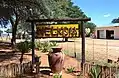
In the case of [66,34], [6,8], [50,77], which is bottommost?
[50,77]

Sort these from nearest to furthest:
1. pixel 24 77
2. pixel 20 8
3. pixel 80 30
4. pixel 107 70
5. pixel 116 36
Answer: pixel 107 70
pixel 24 77
pixel 80 30
pixel 20 8
pixel 116 36

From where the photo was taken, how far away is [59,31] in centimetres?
1489

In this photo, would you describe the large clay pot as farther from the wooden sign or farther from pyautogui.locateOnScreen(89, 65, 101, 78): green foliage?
pyautogui.locateOnScreen(89, 65, 101, 78): green foliage

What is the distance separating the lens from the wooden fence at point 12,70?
12.6 meters

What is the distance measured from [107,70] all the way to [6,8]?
8.91 m

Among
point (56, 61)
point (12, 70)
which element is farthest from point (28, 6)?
point (12, 70)

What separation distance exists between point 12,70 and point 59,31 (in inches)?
125

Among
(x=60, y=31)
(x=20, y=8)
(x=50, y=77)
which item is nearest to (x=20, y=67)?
(x=50, y=77)

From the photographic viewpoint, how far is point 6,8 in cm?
1884

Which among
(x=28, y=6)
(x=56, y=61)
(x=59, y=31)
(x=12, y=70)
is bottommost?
(x=12, y=70)

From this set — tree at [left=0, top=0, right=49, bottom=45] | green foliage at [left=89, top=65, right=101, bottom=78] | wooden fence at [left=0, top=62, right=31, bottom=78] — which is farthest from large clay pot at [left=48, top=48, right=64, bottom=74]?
tree at [left=0, top=0, right=49, bottom=45]

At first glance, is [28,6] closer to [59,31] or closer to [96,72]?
[59,31]

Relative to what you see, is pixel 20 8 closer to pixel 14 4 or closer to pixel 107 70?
pixel 14 4

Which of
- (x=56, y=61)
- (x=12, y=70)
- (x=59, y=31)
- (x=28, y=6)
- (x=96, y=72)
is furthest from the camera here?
(x=28, y=6)
